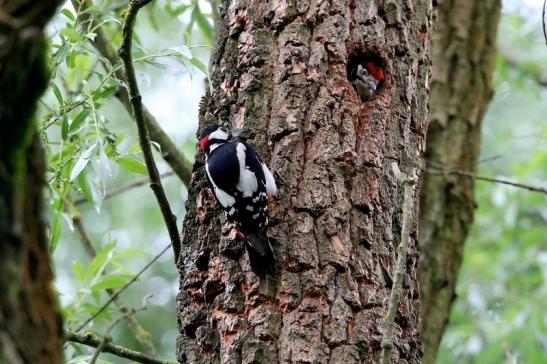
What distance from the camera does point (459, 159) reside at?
4453 millimetres

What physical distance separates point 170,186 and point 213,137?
5846 millimetres

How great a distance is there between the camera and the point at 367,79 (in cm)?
310

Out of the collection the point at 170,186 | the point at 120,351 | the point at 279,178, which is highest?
the point at 170,186

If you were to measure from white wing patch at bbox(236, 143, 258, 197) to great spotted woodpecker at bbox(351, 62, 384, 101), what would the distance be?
19.1 inches

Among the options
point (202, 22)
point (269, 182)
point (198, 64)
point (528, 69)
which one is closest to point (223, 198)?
point (269, 182)

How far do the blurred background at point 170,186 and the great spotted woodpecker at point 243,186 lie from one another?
0.90 feet

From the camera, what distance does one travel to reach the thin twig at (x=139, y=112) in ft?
8.90

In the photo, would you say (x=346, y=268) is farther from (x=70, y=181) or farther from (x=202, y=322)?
(x=70, y=181)

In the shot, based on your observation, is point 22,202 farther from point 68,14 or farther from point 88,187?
point 68,14

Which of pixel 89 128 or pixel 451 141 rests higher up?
pixel 89 128

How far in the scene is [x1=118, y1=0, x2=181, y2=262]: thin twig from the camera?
8.90 ft

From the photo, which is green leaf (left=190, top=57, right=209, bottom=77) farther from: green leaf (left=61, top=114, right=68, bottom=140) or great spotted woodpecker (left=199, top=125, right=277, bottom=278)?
green leaf (left=61, top=114, right=68, bottom=140)

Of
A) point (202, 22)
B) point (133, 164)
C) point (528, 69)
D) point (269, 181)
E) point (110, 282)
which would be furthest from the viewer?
point (528, 69)

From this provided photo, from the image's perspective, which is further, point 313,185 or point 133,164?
point 133,164
